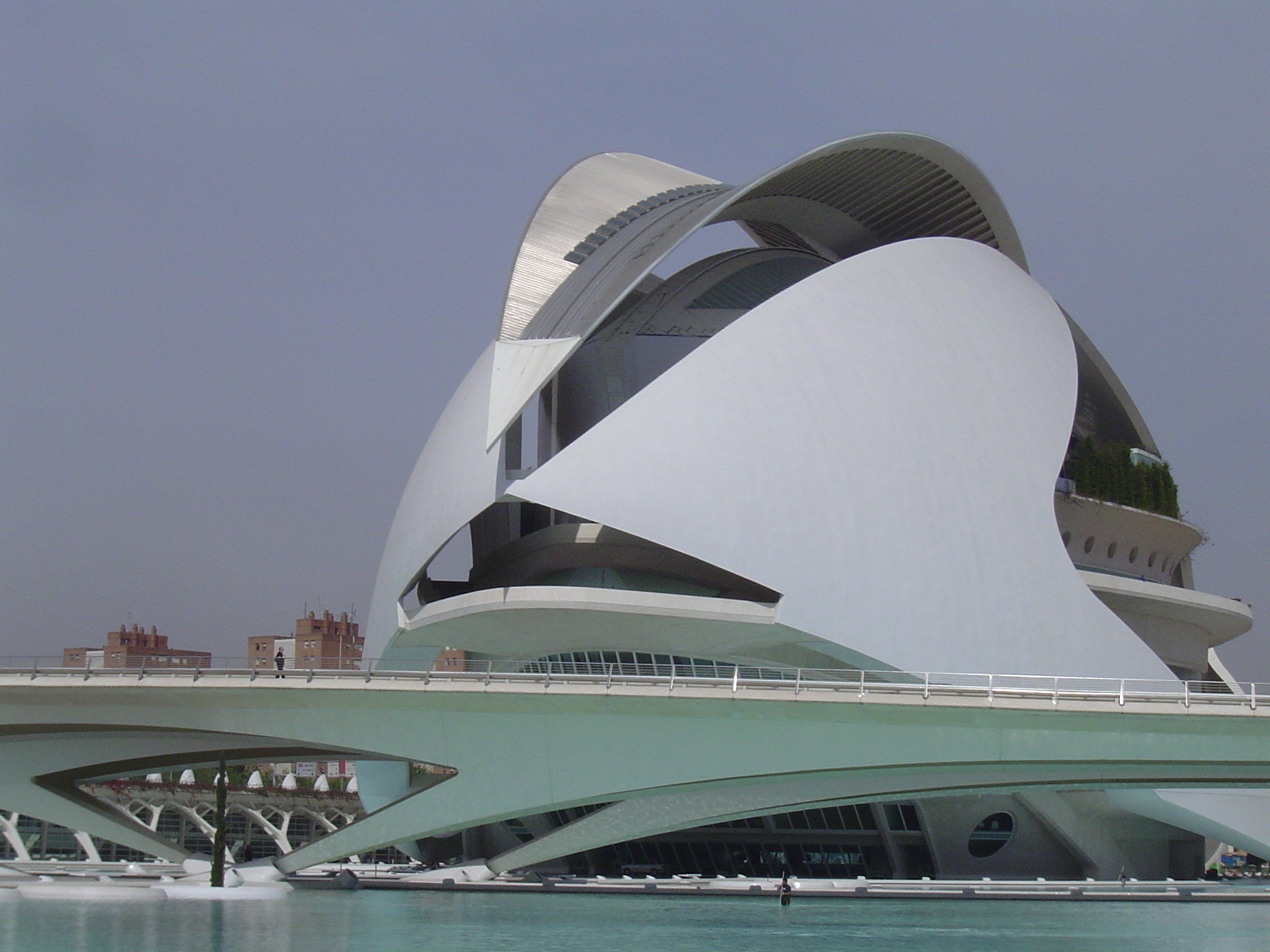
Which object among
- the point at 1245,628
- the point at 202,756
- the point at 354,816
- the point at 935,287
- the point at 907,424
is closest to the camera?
the point at 202,756

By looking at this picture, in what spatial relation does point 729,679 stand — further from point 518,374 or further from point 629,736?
point 518,374

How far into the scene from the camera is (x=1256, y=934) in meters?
24.7

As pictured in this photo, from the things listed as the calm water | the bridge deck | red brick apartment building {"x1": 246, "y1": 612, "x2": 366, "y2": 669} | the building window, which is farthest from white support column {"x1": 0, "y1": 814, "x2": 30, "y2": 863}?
red brick apartment building {"x1": 246, "y1": 612, "x2": 366, "y2": 669}

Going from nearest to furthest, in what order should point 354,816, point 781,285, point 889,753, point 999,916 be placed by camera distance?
point 889,753 → point 999,916 → point 781,285 → point 354,816

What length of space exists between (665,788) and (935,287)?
656 inches

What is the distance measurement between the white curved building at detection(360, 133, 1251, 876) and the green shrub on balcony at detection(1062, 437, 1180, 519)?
102 millimetres

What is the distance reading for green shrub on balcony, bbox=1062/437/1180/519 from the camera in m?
38.1

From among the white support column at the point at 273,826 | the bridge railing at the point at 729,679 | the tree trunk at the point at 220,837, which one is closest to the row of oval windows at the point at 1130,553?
the bridge railing at the point at 729,679

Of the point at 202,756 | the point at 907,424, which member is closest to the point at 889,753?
the point at 907,424

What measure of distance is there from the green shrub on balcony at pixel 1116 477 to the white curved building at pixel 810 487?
10 cm

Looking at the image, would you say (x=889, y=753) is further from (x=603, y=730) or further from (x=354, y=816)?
(x=354, y=816)

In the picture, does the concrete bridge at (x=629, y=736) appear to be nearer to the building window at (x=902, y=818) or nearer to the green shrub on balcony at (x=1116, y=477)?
the building window at (x=902, y=818)

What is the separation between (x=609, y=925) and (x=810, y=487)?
1091 cm

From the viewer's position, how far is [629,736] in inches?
963
